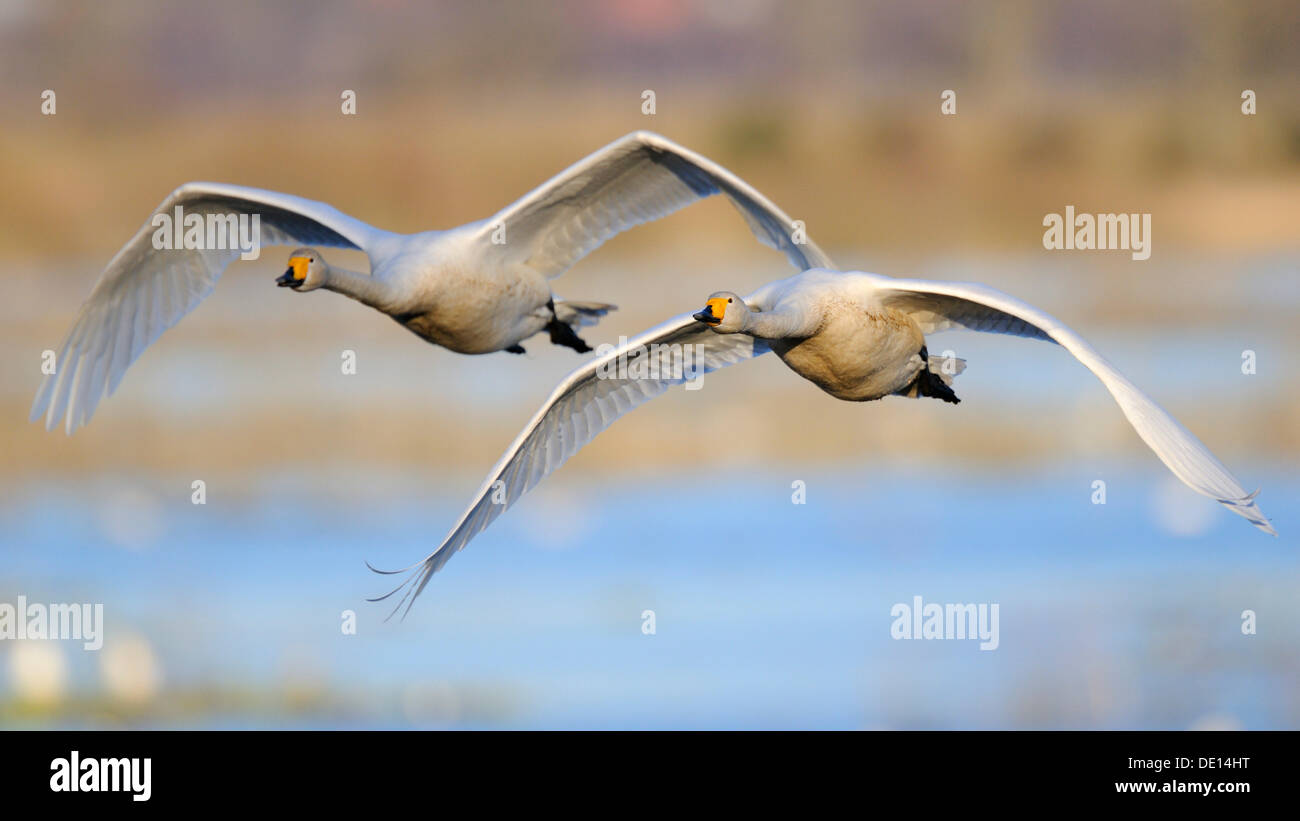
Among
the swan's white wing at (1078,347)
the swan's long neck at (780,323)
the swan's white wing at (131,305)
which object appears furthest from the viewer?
the swan's white wing at (131,305)

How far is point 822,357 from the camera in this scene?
9.08 meters

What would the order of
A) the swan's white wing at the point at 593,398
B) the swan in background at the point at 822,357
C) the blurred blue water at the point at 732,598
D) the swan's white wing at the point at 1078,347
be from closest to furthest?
the swan's white wing at the point at 1078,347, the swan in background at the point at 822,357, the swan's white wing at the point at 593,398, the blurred blue water at the point at 732,598

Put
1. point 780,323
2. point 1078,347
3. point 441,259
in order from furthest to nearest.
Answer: point 441,259, point 780,323, point 1078,347

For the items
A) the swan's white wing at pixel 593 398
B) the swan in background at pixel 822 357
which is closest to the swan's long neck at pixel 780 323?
the swan in background at pixel 822 357

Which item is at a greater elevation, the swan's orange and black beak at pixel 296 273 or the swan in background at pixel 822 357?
the swan's orange and black beak at pixel 296 273

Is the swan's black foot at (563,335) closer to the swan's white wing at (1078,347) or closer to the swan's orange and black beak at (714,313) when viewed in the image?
the swan's white wing at (1078,347)

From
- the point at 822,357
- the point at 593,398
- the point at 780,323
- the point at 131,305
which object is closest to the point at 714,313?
the point at 780,323

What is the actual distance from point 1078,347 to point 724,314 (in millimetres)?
→ 1415

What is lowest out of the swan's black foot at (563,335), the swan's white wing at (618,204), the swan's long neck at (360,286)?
the swan's black foot at (563,335)

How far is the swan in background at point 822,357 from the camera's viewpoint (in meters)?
7.98

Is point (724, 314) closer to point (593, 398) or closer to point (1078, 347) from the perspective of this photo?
point (1078, 347)

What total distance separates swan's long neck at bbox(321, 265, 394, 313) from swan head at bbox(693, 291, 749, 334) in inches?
83.1

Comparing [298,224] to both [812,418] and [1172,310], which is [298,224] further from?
[1172,310]

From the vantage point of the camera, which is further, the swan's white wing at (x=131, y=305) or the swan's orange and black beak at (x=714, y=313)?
the swan's white wing at (x=131, y=305)
